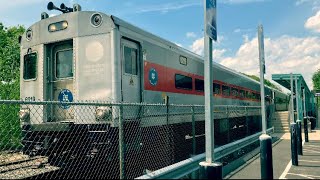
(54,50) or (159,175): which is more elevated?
(54,50)

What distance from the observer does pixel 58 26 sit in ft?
28.8

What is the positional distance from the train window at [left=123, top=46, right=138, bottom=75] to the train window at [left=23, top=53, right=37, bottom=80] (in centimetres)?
289

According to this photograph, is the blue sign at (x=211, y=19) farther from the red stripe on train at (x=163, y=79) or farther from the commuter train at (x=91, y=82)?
the red stripe on train at (x=163, y=79)

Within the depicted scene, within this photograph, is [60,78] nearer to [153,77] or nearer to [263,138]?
[153,77]

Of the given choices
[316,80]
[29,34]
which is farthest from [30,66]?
[316,80]

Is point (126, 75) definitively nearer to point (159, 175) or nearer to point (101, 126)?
point (101, 126)

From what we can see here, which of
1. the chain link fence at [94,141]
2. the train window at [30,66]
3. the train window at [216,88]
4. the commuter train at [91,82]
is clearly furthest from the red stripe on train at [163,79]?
the train window at [30,66]

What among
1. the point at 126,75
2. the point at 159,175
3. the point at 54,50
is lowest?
the point at 159,175

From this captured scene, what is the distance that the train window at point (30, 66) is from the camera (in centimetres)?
925

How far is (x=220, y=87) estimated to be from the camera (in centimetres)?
1510

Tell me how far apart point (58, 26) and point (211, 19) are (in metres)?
6.10

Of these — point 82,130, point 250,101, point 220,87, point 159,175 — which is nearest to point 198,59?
point 220,87

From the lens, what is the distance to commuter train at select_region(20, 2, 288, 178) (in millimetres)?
7625

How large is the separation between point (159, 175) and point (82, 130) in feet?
13.9
